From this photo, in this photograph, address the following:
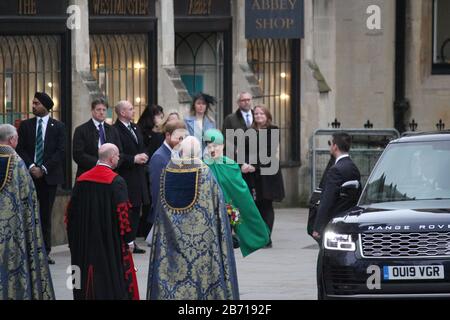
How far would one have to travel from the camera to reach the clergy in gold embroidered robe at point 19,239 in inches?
562

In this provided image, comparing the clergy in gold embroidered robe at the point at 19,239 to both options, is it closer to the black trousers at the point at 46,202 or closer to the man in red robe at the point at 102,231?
the man in red robe at the point at 102,231

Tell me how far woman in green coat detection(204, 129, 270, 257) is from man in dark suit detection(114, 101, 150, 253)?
3452 mm

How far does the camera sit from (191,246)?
1358 centimetres

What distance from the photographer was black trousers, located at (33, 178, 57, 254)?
18078 mm

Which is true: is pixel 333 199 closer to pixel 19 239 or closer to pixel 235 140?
pixel 19 239

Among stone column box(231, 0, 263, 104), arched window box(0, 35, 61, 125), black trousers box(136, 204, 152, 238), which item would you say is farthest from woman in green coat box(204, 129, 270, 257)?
stone column box(231, 0, 263, 104)

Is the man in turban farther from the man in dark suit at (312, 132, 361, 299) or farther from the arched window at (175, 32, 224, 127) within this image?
the arched window at (175, 32, 224, 127)

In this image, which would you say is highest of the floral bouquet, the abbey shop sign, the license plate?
the abbey shop sign

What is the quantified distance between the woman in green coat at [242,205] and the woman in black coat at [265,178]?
413 cm

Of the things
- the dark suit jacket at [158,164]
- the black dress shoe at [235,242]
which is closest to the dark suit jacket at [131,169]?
the dark suit jacket at [158,164]

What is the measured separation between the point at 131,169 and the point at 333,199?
4009 millimetres

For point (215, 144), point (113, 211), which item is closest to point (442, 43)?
point (215, 144)

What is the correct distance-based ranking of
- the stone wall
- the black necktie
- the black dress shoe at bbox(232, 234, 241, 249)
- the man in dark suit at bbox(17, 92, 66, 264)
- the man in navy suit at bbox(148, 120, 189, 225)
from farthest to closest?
Answer: 1. the stone wall
2. the black necktie
3. the man in dark suit at bbox(17, 92, 66, 264)
4. the man in navy suit at bbox(148, 120, 189, 225)
5. the black dress shoe at bbox(232, 234, 241, 249)

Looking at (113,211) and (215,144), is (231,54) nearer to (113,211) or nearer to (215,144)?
(215,144)
